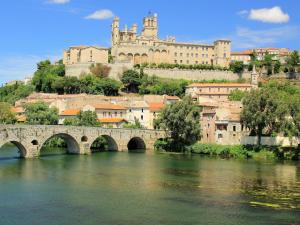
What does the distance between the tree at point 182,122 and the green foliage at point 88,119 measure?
10.4 meters

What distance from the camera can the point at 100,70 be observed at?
333 ft

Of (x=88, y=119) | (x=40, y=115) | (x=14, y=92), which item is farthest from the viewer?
(x=14, y=92)

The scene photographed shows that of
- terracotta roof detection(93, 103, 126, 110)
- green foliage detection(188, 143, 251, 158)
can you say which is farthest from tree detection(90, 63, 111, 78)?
green foliage detection(188, 143, 251, 158)

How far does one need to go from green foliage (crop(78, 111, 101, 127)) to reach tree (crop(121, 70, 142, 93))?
86.5 ft

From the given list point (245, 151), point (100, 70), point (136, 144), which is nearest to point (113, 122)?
point (136, 144)

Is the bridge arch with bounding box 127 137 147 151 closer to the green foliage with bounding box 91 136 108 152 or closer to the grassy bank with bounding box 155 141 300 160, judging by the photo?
the green foliage with bounding box 91 136 108 152

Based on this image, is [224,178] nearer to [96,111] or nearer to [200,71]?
[96,111]

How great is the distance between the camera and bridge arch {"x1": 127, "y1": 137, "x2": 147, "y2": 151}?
68188 millimetres

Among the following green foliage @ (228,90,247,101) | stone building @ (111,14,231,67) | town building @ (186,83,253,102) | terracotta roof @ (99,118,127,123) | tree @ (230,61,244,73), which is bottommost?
terracotta roof @ (99,118,127,123)

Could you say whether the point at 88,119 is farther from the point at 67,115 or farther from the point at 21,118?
the point at 21,118

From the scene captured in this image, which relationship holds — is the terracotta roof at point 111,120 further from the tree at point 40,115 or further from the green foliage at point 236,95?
the green foliage at point 236,95

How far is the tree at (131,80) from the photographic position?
9809 cm

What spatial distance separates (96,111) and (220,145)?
73.9 ft

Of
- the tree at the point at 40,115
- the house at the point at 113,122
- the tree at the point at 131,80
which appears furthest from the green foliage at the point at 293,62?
the tree at the point at 40,115
